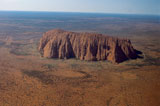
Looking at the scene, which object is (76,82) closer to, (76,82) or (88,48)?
(76,82)

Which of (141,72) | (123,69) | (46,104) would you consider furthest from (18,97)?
(141,72)

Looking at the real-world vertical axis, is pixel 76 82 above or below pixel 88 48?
below

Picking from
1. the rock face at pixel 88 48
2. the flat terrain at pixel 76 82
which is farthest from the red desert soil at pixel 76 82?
the rock face at pixel 88 48

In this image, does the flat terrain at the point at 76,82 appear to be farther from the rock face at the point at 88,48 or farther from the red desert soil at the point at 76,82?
the rock face at the point at 88,48

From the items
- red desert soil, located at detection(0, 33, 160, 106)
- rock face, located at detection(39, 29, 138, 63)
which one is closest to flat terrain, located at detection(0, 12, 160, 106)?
red desert soil, located at detection(0, 33, 160, 106)

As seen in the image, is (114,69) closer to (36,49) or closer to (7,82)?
(7,82)

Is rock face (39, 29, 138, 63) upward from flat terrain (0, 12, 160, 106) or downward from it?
upward

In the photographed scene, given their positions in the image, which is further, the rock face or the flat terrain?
the rock face

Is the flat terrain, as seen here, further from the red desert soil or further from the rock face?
the rock face

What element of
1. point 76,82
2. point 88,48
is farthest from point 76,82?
point 88,48
